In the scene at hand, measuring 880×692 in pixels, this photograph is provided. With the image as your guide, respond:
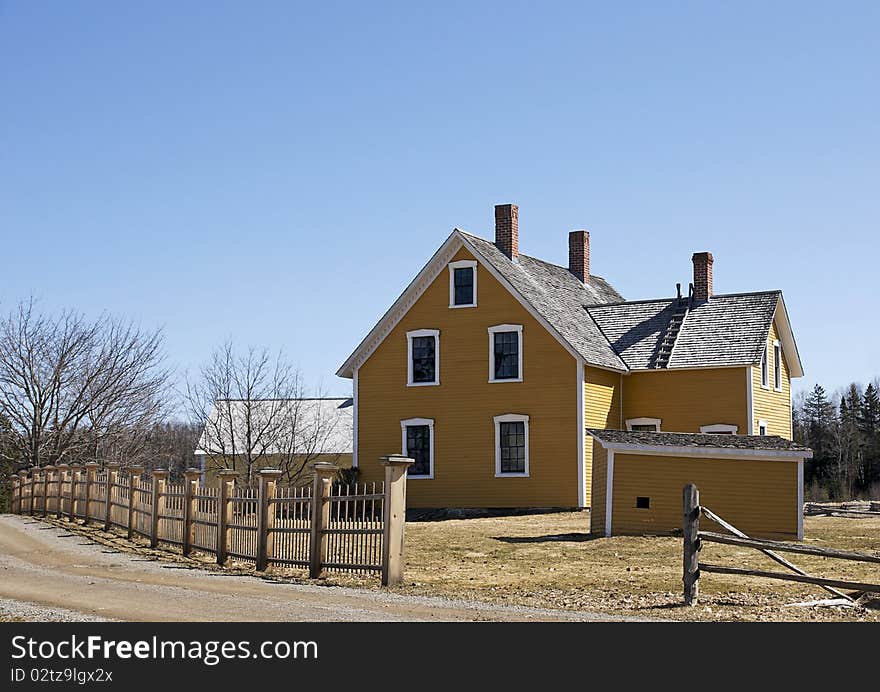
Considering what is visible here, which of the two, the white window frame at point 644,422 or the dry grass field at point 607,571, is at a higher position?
the white window frame at point 644,422

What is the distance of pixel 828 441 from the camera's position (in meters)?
78.9

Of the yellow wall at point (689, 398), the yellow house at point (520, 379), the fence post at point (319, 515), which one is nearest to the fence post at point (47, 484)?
the yellow house at point (520, 379)

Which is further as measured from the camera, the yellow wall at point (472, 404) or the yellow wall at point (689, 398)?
the yellow wall at point (689, 398)

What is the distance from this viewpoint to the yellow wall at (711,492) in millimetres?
25375

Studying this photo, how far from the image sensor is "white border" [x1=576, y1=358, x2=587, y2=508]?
3400 centimetres

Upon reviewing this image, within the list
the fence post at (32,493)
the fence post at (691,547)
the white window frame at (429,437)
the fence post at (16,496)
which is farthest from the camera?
the white window frame at (429,437)

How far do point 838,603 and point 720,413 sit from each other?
21216 millimetres

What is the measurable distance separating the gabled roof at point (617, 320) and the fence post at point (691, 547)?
61.9 ft

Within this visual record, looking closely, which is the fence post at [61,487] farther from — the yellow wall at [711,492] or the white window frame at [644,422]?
the white window frame at [644,422]

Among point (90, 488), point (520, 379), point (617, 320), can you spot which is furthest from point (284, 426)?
point (90, 488)

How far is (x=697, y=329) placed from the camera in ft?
124

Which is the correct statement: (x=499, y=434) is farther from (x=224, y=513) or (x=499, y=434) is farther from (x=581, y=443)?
(x=224, y=513)

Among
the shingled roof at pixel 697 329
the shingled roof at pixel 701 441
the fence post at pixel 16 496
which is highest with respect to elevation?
the shingled roof at pixel 697 329
